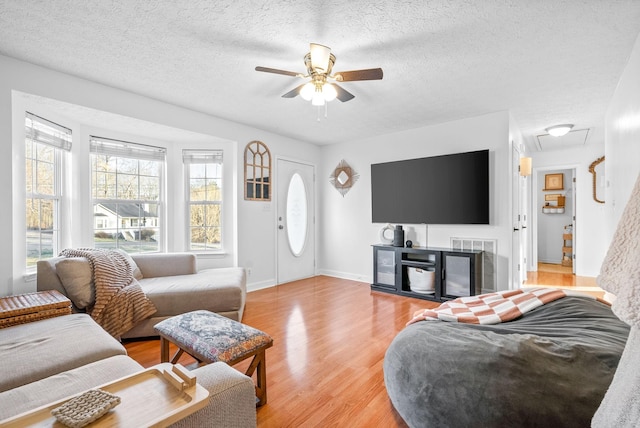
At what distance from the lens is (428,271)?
13.1 feet

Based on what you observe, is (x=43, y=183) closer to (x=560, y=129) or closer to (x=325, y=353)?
(x=325, y=353)

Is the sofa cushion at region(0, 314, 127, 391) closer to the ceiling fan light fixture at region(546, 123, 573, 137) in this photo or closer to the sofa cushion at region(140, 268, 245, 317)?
the sofa cushion at region(140, 268, 245, 317)

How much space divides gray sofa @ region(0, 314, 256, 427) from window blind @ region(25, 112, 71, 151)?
1.97 metres

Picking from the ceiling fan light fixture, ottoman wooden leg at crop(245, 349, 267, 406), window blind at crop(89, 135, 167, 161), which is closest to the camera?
ottoman wooden leg at crop(245, 349, 267, 406)

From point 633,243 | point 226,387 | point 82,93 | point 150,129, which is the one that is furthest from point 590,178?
point 82,93

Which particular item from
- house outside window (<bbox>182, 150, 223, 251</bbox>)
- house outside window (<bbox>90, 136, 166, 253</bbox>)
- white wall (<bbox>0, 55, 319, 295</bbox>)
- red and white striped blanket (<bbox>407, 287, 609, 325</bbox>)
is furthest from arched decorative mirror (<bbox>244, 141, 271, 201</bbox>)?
red and white striped blanket (<bbox>407, 287, 609, 325</bbox>)

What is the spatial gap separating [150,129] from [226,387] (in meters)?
3.45

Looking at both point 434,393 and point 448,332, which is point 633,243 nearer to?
point 434,393

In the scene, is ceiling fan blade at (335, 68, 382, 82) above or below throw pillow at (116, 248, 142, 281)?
above

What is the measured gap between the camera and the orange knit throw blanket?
2.46 metres

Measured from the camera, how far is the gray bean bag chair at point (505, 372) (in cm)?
124

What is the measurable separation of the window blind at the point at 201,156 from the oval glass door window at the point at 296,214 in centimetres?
125

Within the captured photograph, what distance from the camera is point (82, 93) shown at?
2.85m

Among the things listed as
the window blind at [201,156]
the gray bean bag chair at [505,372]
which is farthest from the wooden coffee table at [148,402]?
the window blind at [201,156]
